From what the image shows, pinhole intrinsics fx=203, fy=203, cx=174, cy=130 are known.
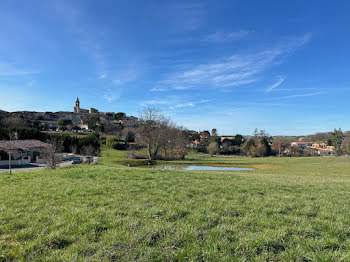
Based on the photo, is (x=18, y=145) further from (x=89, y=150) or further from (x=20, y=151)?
(x=89, y=150)

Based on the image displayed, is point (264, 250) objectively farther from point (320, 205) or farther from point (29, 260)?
point (320, 205)

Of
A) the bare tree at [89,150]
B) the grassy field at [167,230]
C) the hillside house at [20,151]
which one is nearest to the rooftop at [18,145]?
the hillside house at [20,151]

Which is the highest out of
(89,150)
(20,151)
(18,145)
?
(18,145)

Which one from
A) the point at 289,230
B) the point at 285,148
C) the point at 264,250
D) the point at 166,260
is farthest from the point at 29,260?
the point at 285,148

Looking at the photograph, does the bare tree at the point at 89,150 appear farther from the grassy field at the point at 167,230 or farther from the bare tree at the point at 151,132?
the grassy field at the point at 167,230

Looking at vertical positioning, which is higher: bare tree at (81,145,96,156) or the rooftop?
the rooftop

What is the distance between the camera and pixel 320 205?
5.50 meters

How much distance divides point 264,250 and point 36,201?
5.39 meters

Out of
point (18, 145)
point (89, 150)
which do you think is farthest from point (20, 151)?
point (89, 150)

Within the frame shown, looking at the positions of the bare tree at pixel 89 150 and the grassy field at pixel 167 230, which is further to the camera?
the bare tree at pixel 89 150

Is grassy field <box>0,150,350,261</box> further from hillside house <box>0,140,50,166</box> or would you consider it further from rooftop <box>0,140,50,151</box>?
rooftop <box>0,140,50,151</box>

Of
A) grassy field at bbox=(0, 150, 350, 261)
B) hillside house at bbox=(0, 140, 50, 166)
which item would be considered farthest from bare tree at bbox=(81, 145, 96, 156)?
grassy field at bbox=(0, 150, 350, 261)

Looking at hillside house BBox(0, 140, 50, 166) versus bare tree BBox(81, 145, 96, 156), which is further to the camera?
bare tree BBox(81, 145, 96, 156)

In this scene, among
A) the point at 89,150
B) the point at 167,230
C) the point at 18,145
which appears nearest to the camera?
the point at 167,230
